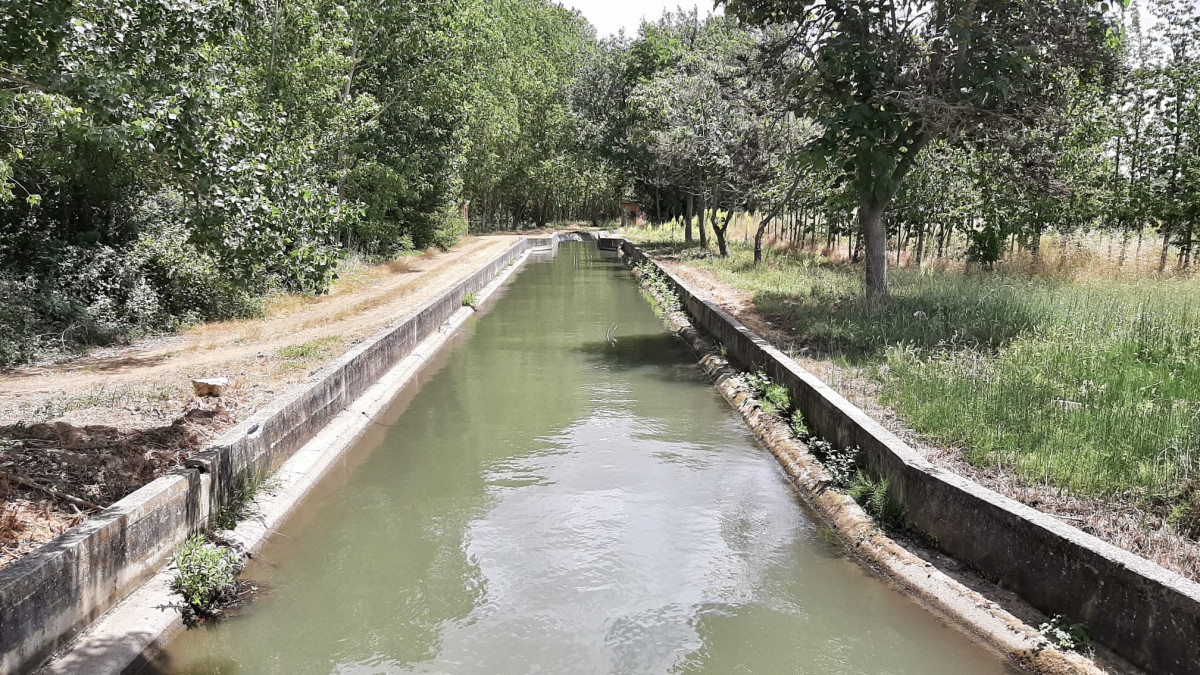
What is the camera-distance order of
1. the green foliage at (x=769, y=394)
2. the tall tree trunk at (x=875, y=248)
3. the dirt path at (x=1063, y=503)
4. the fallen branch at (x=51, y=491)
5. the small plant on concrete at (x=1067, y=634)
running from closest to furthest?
the small plant on concrete at (x=1067, y=634) → the dirt path at (x=1063, y=503) → the fallen branch at (x=51, y=491) → the green foliage at (x=769, y=394) → the tall tree trunk at (x=875, y=248)

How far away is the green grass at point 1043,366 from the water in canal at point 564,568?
1595 millimetres

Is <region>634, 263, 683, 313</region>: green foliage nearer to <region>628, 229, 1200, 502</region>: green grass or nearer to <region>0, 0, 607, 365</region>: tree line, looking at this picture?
<region>628, 229, 1200, 502</region>: green grass

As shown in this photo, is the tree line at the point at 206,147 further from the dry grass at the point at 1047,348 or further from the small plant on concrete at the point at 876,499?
the dry grass at the point at 1047,348

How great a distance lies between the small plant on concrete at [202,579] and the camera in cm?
554

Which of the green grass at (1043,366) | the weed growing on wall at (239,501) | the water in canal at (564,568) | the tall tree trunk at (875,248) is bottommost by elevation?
the water in canal at (564,568)

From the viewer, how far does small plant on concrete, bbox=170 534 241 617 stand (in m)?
5.54

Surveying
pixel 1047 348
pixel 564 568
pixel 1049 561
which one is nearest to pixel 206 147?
pixel 564 568

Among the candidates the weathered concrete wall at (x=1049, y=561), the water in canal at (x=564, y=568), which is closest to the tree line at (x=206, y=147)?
the water in canal at (x=564, y=568)

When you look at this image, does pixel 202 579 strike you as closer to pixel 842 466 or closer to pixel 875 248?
pixel 842 466

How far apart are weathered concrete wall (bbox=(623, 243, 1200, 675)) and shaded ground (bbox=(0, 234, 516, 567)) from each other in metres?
5.92

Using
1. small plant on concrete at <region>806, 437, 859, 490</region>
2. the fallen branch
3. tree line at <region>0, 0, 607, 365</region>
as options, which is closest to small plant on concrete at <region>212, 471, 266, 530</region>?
the fallen branch

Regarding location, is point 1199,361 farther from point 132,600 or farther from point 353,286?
point 353,286

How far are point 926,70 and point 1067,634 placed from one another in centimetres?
1066

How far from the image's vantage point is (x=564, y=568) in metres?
6.50
